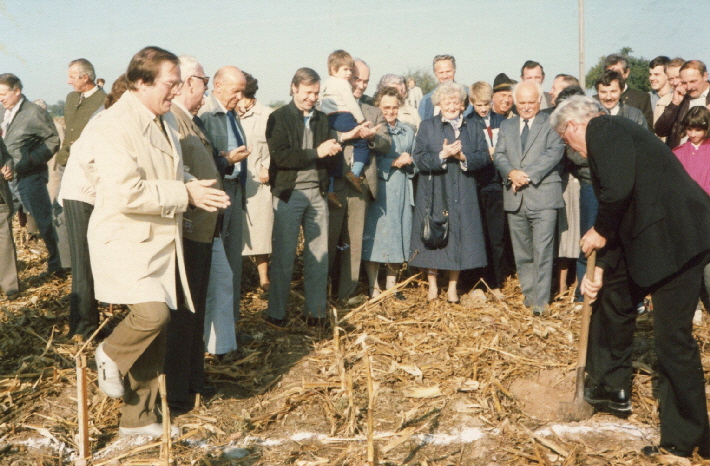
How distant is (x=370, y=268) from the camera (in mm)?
7965

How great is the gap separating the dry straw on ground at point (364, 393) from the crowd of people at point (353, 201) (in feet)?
0.96

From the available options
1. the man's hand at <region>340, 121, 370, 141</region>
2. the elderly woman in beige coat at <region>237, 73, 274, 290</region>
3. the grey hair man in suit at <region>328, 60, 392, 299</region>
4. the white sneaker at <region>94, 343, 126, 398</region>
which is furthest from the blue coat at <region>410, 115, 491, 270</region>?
the white sneaker at <region>94, 343, 126, 398</region>

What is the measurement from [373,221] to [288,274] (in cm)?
133

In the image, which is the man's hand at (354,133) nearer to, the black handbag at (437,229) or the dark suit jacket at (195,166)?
the black handbag at (437,229)

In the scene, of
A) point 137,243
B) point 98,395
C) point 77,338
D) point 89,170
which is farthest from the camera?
point 77,338

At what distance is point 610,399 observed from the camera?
507cm

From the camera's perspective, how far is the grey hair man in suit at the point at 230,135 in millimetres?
5992

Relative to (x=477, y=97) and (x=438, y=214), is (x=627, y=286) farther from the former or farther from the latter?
(x=477, y=97)

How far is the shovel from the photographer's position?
5.02 metres

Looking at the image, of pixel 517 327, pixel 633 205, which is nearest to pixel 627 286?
pixel 633 205

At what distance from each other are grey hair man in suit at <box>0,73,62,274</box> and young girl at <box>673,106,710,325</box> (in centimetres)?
701

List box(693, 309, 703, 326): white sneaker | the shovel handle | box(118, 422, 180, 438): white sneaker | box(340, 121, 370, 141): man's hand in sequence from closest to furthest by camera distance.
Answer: box(118, 422, 180, 438): white sneaker → the shovel handle → box(693, 309, 703, 326): white sneaker → box(340, 121, 370, 141): man's hand

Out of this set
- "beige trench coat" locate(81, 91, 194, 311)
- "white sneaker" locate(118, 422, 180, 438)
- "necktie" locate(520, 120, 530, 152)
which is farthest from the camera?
"necktie" locate(520, 120, 530, 152)

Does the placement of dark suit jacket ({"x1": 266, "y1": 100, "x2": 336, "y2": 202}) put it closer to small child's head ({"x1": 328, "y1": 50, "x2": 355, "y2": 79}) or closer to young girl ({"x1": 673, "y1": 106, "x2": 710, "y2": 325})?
small child's head ({"x1": 328, "y1": 50, "x2": 355, "y2": 79})
